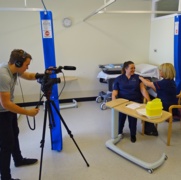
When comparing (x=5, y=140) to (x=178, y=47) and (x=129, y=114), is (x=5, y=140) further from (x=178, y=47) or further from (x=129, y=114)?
(x=178, y=47)

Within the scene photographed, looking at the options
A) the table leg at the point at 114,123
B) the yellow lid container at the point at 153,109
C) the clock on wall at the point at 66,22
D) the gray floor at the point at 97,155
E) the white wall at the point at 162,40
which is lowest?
the gray floor at the point at 97,155

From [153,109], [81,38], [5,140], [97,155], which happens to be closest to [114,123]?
[97,155]

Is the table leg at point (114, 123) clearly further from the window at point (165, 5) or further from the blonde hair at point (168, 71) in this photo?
the window at point (165, 5)

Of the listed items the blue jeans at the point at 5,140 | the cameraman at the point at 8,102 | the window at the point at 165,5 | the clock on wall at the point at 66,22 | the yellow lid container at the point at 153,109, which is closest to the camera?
the cameraman at the point at 8,102

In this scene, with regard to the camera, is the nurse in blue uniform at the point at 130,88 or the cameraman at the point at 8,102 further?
the nurse in blue uniform at the point at 130,88

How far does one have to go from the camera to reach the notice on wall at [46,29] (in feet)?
7.18

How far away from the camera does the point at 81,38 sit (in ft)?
14.3

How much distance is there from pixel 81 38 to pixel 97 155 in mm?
2703

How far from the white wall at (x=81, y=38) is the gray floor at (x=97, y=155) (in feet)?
4.45

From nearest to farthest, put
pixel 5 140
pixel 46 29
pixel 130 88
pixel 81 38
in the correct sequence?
pixel 5 140 < pixel 46 29 < pixel 130 88 < pixel 81 38

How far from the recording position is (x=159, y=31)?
4.29 metres

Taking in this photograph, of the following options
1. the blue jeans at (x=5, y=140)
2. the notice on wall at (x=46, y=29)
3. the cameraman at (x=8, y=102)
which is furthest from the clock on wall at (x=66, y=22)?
the blue jeans at (x=5, y=140)

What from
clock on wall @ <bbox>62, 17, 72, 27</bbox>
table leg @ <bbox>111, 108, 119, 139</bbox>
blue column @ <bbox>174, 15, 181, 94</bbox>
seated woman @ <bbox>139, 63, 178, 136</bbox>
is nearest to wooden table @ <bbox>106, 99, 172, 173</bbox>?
table leg @ <bbox>111, 108, 119, 139</bbox>

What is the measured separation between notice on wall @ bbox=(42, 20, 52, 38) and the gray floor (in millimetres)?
1483
